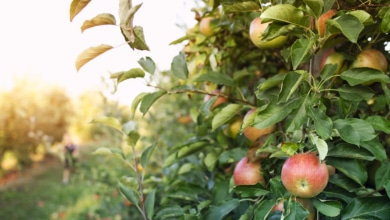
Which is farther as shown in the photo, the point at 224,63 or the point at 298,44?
the point at 224,63

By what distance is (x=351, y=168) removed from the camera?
2.35 ft

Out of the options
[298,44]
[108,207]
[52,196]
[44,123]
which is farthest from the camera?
[44,123]

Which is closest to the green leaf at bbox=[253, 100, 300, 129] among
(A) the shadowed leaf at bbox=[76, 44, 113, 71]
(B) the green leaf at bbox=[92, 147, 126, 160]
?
(A) the shadowed leaf at bbox=[76, 44, 113, 71]

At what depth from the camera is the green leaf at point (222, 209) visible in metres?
0.83

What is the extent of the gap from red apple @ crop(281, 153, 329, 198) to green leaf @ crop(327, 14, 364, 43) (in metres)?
0.21

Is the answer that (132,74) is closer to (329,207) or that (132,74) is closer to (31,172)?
(329,207)

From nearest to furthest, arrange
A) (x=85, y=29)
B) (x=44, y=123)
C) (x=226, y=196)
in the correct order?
(x=85, y=29), (x=226, y=196), (x=44, y=123)

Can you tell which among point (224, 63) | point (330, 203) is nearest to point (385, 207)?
point (330, 203)

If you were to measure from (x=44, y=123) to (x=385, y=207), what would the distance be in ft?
34.9

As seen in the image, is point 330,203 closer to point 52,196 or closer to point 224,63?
point 224,63

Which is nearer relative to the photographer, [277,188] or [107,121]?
[277,188]

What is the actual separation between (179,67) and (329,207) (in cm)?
44

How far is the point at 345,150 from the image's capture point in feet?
2.32

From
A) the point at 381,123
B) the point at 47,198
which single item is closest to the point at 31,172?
the point at 47,198
